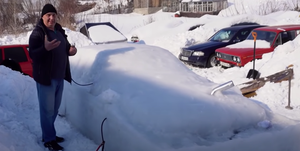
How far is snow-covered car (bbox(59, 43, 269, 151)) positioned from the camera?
286 centimetres

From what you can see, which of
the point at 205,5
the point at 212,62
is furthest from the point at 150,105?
the point at 205,5

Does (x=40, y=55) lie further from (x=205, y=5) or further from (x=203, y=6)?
(x=205, y=5)

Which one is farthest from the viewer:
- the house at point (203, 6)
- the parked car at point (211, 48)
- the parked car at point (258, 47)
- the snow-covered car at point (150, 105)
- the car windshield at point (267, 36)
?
the house at point (203, 6)

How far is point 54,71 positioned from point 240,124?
87.1 inches

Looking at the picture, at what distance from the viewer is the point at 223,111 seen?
3.08 metres

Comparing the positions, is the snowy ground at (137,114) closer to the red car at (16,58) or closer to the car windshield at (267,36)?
the red car at (16,58)

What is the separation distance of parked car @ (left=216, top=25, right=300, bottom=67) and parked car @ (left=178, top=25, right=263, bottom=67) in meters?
0.60

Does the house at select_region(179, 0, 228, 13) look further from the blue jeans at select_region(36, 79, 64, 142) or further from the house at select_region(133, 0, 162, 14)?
the blue jeans at select_region(36, 79, 64, 142)

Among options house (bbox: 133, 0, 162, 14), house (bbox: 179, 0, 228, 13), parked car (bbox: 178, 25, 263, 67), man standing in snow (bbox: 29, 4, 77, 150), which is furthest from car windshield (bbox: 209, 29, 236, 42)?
house (bbox: 133, 0, 162, 14)

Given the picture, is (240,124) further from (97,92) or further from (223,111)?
(97,92)

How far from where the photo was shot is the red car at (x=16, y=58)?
9.24m

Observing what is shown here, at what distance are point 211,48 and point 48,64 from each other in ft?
28.0

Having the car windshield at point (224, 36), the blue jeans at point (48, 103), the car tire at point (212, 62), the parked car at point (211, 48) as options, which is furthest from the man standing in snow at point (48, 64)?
the car windshield at point (224, 36)

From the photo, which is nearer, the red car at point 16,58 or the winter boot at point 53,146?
the winter boot at point 53,146
